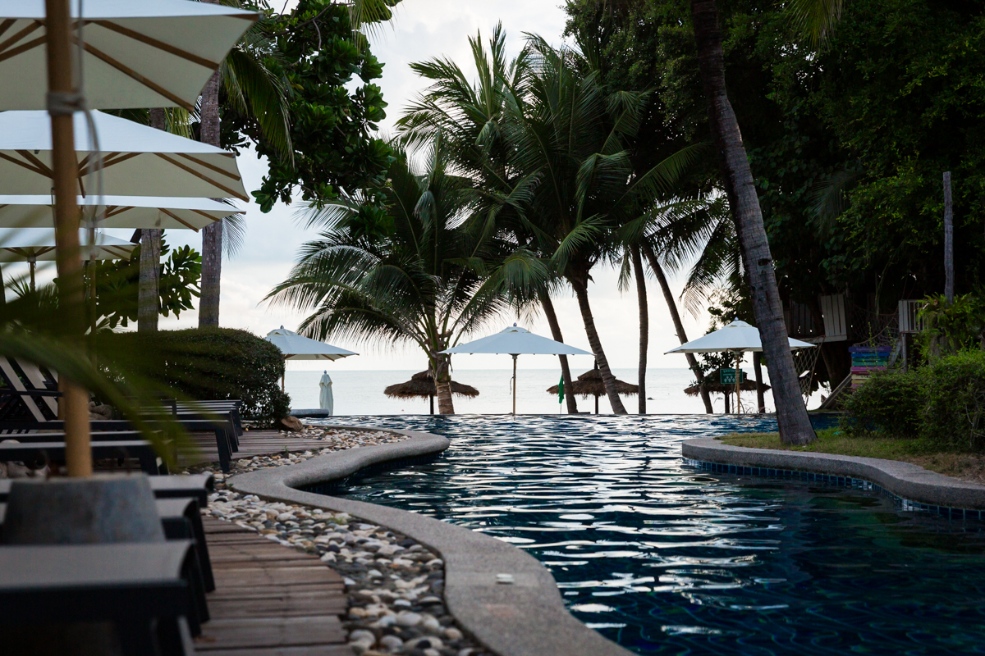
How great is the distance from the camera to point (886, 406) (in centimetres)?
1075

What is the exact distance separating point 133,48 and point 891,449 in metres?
7.96

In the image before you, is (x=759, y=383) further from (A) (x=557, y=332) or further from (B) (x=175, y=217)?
(B) (x=175, y=217)

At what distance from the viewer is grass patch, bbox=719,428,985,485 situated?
7953 mm

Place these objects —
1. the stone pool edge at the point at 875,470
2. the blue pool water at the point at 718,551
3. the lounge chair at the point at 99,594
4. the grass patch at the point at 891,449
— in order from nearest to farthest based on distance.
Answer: the lounge chair at the point at 99,594 → the blue pool water at the point at 718,551 → the stone pool edge at the point at 875,470 → the grass patch at the point at 891,449

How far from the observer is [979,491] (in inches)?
269

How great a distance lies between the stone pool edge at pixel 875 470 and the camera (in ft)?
22.8

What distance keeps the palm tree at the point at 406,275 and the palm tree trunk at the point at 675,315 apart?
162 inches

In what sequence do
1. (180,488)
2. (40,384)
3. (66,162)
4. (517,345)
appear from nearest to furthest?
(66,162) < (180,488) < (40,384) < (517,345)

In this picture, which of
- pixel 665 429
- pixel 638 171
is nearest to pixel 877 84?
pixel 665 429

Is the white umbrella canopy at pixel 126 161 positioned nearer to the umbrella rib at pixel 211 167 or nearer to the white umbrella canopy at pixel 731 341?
the umbrella rib at pixel 211 167

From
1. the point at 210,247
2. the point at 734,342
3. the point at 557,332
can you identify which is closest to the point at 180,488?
the point at 210,247

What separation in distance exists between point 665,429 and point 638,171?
1131cm

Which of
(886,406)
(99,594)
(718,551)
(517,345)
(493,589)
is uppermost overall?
(517,345)

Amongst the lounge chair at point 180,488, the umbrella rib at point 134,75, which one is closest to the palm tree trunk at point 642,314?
the umbrella rib at point 134,75
